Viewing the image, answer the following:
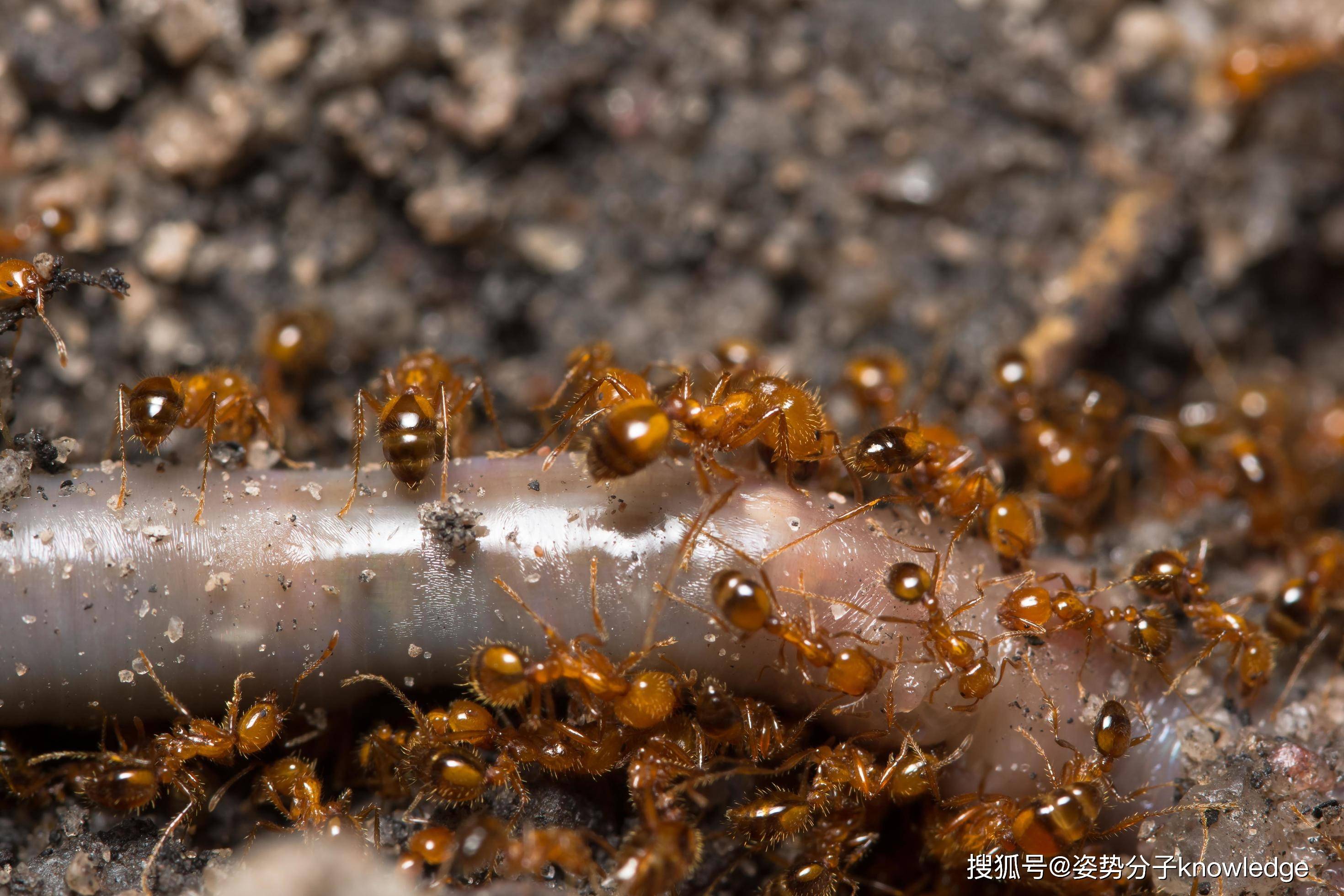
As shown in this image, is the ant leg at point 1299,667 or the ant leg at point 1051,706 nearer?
the ant leg at point 1051,706

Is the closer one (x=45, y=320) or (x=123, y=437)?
(x=123, y=437)

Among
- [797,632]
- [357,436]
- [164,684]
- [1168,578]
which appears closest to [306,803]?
[164,684]

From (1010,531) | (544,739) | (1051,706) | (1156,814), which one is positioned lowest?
(1156,814)

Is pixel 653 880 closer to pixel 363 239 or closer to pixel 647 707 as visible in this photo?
pixel 647 707

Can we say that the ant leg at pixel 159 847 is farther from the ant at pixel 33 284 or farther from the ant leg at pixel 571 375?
the ant leg at pixel 571 375

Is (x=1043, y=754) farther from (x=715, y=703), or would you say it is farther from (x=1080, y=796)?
(x=715, y=703)

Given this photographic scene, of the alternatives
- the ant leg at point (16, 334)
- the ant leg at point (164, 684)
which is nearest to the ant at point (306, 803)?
the ant leg at point (164, 684)

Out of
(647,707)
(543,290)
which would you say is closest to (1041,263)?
(543,290)

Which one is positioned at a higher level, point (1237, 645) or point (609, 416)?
point (609, 416)

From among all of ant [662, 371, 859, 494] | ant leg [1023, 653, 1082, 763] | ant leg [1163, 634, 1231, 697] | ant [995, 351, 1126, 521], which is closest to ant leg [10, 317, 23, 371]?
Result: ant [662, 371, 859, 494]
